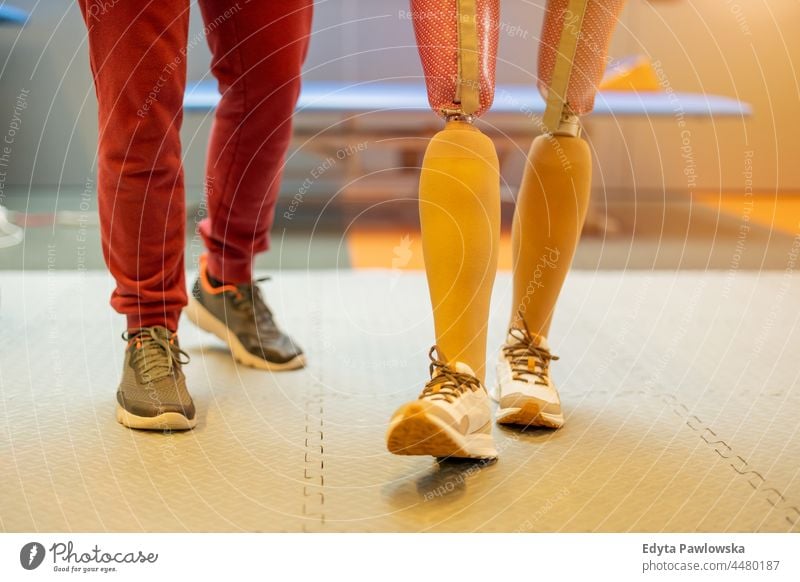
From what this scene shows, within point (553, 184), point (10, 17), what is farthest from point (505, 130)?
point (553, 184)

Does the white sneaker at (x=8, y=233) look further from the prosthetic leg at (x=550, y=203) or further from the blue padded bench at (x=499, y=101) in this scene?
the prosthetic leg at (x=550, y=203)

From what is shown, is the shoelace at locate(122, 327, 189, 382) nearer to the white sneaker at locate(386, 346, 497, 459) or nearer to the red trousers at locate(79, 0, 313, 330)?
the red trousers at locate(79, 0, 313, 330)

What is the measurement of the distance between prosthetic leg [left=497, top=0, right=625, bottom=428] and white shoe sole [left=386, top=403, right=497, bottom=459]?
24 centimetres

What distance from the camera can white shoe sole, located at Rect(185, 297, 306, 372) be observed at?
1449mm

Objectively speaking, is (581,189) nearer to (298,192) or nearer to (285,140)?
(285,140)

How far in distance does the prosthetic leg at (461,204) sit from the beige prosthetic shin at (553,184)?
0.17 metres

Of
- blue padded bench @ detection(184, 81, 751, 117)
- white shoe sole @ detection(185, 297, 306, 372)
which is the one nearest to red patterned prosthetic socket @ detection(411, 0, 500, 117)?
white shoe sole @ detection(185, 297, 306, 372)

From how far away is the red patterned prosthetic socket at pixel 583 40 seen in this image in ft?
3.74

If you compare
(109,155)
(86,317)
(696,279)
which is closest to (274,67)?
(109,155)

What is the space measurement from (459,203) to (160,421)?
47cm

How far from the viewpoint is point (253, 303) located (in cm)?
150

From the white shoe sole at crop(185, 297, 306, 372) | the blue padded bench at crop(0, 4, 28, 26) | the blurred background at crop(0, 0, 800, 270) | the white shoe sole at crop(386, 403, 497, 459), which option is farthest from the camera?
the blurred background at crop(0, 0, 800, 270)
